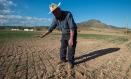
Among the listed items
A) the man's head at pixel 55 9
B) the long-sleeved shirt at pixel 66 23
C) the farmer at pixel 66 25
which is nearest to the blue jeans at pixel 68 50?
the farmer at pixel 66 25

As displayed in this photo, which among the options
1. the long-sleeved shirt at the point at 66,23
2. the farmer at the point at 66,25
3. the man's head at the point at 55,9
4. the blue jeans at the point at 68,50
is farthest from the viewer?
the blue jeans at the point at 68,50

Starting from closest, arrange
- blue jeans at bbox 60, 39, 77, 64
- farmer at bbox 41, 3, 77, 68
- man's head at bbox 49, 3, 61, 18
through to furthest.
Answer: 1. man's head at bbox 49, 3, 61, 18
2. farmer at bbox 41, 3, 77, 68
3. blue jeans at bbox 60, 39, 77, 64

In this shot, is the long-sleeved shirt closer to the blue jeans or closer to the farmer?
the farmer

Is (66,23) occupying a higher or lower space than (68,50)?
higher

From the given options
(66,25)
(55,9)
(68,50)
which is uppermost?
(55,9)

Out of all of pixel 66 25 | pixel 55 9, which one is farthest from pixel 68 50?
pixel 55 9

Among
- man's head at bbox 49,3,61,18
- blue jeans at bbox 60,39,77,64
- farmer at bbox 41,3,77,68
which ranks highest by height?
man's head at bbox 49,3,61,18

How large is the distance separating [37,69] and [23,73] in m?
0.63

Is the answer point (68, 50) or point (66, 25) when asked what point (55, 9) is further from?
point (68, 50)

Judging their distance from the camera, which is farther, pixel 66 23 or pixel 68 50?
pixel 68 50

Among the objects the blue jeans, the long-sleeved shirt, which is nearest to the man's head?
the long-sleeved shirt

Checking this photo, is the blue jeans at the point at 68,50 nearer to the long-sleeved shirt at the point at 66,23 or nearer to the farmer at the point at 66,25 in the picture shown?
the farmer at the point at 66,25

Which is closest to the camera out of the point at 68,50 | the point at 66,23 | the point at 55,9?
the point at 55,9

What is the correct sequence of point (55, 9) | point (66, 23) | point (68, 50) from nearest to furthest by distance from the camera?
point (55, 9)
point (66, 23)
point (68, 50)
